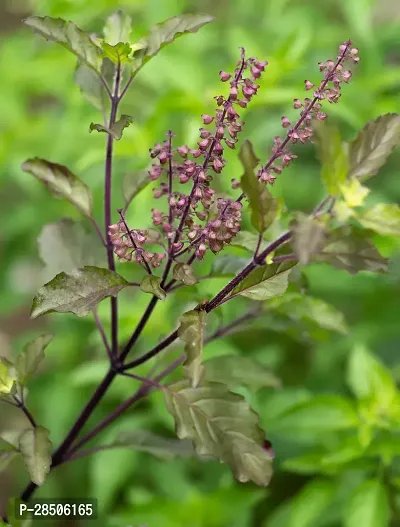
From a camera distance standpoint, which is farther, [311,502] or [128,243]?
[311,502]

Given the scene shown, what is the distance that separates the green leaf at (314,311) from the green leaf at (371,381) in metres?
0.33

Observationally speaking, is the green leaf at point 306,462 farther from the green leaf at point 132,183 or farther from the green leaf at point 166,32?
the green leaf at point 166,32

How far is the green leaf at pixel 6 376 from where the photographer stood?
2.21ft

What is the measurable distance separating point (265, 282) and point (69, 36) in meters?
0.29

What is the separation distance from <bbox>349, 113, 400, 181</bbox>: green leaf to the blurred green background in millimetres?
393

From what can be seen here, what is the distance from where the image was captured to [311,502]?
110cm

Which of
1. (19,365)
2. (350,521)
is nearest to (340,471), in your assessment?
(350,521)

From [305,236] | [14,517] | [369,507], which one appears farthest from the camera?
[369,507]

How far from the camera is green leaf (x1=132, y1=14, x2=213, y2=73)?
0.65 meters

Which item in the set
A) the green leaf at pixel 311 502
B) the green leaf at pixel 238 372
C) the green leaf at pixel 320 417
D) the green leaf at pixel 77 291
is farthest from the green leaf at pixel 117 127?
the green leaf at pixel 311 502

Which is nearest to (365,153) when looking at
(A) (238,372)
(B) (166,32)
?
(B) (166,32)

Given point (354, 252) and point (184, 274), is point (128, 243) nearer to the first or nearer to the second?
point (184, 274)

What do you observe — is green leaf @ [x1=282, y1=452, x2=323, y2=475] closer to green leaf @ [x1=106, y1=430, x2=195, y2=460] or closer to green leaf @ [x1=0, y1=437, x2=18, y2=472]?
green leaf @ [x1=106, y1=430, x2=195, y2=460]

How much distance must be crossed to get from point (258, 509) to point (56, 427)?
458 mm
